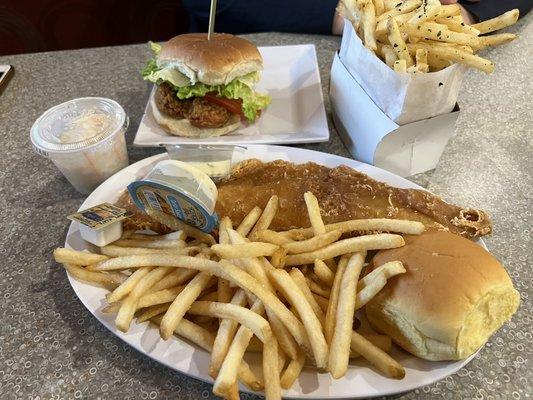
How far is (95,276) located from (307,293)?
715mm

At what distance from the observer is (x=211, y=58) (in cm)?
218

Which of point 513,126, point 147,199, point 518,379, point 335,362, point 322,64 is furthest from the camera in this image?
point 322,64

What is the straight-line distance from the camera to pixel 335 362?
1.17m

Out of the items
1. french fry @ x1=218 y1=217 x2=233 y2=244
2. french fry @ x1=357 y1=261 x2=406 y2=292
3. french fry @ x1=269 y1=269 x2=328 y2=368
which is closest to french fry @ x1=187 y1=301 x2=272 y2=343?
french fry @ x1=269 y1=269 x2=328 y2=368

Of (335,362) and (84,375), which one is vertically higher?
(335,362)

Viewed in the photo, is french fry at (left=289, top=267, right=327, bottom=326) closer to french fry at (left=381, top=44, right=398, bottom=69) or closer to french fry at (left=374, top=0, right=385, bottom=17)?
french fry at (left=381, top=44, right=398, bottom=69)

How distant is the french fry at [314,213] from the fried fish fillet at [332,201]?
0.27 ft

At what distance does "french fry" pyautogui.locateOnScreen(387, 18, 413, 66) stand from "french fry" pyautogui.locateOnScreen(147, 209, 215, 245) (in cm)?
93

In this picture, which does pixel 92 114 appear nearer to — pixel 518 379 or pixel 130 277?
pixel 130 277

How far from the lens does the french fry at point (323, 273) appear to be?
1423mm

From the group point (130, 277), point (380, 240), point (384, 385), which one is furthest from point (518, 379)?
point (130, 277)

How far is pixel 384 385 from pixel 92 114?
162cm

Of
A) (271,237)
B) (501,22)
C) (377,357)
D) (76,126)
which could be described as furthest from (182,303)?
(501,22)

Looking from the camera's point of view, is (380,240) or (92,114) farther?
(92,114)
